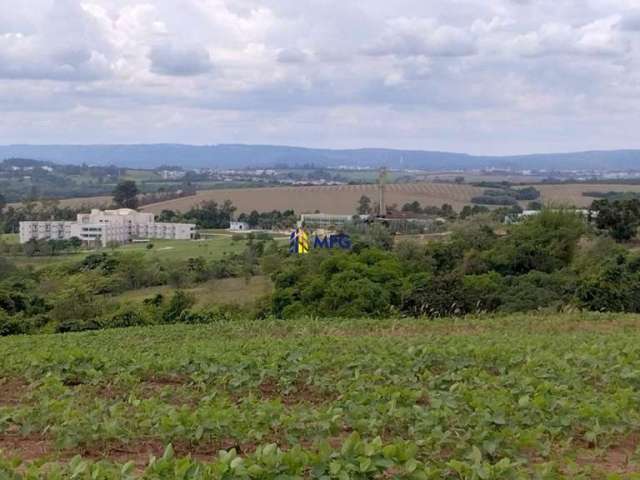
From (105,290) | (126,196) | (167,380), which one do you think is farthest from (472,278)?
(126,196)

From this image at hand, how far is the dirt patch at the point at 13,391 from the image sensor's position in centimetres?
880

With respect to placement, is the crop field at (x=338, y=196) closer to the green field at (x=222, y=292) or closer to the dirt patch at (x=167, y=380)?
the green field at (x=222, y=292)

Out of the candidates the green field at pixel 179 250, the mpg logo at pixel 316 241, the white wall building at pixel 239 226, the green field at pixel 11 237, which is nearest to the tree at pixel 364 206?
the white wall building at pixel 239 226

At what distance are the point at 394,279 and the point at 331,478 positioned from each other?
2552 centimetres

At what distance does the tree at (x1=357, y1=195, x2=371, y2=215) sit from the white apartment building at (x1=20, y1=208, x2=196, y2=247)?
54.1ft

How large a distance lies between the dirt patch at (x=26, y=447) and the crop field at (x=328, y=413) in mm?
→ 20

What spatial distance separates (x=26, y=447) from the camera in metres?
6.44

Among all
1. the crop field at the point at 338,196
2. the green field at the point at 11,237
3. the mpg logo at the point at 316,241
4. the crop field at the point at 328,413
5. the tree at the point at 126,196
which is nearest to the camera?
the crop field at the point at 328,413

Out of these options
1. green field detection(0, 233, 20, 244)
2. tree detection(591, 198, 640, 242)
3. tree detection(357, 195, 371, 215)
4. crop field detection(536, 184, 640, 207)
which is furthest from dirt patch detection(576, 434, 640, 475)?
crop field detection(536, 184, 640, 207)

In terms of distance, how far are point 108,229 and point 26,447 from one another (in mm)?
75990

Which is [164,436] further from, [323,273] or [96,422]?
[323,273]

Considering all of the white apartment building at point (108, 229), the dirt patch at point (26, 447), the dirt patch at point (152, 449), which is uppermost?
the dirt patch at point (152, 449)

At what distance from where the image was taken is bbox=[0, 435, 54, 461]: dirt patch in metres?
6.15

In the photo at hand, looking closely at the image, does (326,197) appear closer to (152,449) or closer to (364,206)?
(364,206)
